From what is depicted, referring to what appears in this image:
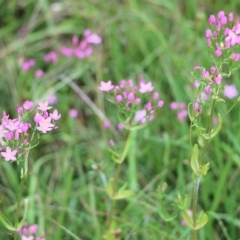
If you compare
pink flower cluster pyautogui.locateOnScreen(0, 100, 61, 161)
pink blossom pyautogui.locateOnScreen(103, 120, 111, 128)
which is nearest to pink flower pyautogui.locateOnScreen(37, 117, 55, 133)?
pink flower cluster pyautogui.locateOnScreen(0, 100, 61, 161)

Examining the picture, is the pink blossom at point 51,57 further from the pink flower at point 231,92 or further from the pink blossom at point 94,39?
the pink flower at point 231,92

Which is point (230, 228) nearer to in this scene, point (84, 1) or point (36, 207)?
point (36, 207)

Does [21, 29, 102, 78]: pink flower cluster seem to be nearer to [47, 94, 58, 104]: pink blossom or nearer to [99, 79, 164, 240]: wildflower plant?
[47, 94, 58, 104]: pink blossom

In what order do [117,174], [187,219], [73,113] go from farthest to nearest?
[73,113]
[117,174]
[187,219]

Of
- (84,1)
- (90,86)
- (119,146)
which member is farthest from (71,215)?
(84,1)

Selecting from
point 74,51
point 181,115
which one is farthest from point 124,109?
point 74,51

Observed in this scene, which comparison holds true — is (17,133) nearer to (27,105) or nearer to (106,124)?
(27,105)

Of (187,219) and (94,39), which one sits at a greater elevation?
(94,39)

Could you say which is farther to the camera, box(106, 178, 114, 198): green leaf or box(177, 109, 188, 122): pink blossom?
box(177, 109, 188, 122): pink blossom
